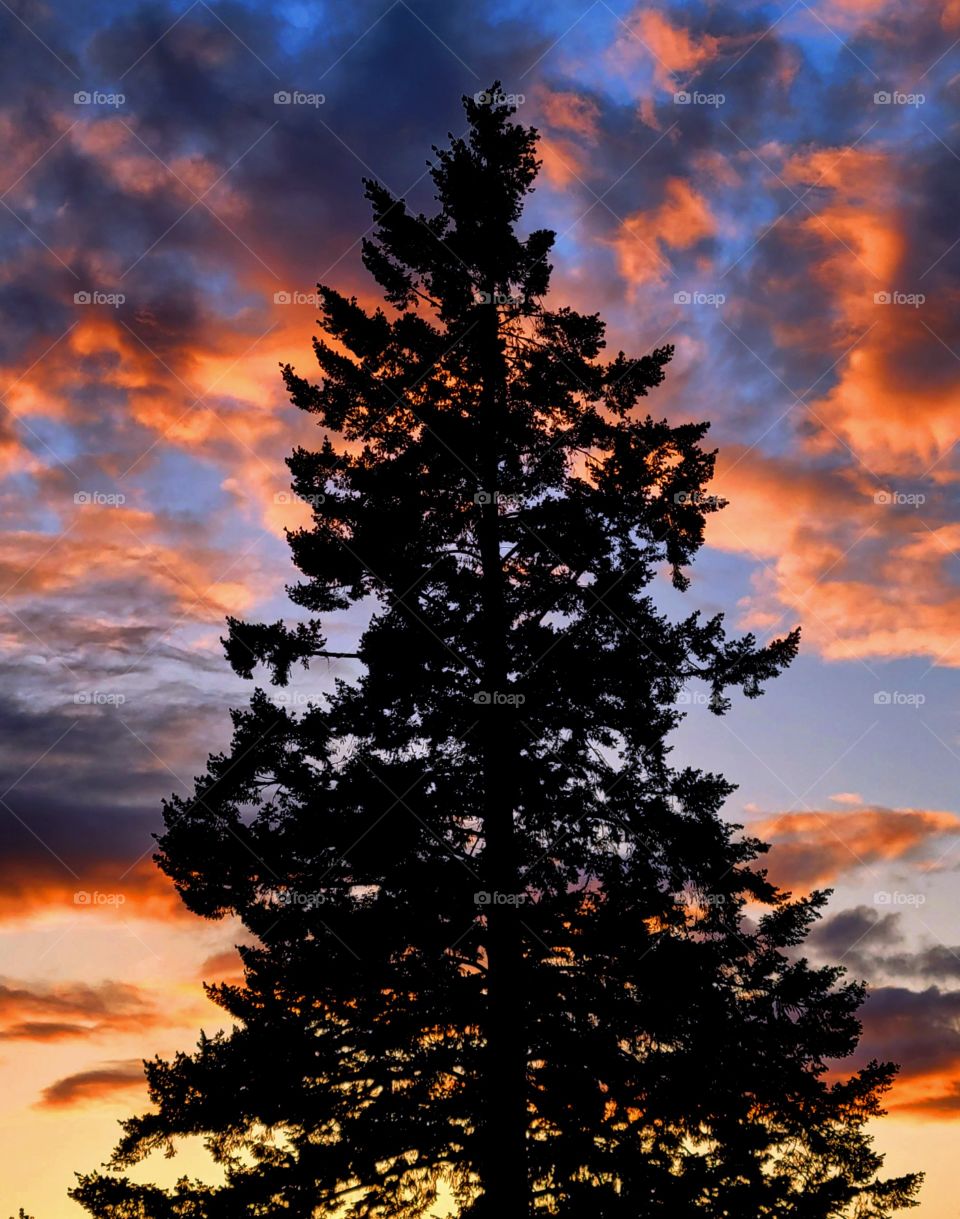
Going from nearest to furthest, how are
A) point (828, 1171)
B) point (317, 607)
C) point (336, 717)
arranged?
point (828, 1171) < point (336, 717) < point (317, 607)

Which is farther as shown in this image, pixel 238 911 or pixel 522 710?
pixel 522 710

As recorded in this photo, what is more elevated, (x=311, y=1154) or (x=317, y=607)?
(x=317, y=607)

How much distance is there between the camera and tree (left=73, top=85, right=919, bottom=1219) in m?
11.3

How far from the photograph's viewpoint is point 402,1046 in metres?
11.5

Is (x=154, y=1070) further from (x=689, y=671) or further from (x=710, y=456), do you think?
(x=710, y=456)

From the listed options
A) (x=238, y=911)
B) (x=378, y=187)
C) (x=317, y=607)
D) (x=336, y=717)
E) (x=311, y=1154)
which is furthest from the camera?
(x=378, y=187)

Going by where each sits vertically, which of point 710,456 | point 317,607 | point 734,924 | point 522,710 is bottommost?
point 734,924

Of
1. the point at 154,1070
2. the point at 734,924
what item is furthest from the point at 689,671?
the point at 154,1070

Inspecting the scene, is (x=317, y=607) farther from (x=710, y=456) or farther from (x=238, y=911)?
(x=710, y=456)

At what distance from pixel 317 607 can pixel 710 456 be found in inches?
256

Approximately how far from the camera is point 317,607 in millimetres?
14375

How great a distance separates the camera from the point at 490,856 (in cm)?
1255

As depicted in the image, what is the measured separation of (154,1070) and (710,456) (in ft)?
37.9

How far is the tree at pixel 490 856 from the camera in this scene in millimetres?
11320
